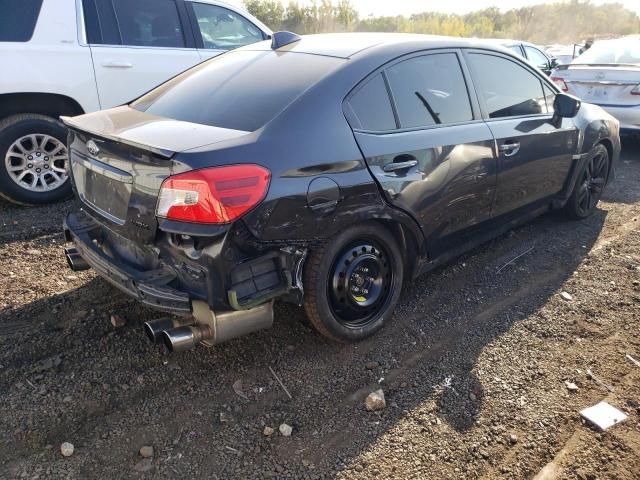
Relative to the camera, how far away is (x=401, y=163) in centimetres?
303

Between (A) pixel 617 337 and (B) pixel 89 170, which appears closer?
(B) pixel 89 170

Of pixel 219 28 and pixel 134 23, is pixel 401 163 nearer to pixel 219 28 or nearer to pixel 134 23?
Result: pixel 134 23

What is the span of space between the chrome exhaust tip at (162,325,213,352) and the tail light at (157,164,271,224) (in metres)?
0.55

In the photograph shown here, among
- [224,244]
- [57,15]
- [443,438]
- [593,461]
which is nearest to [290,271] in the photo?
[224,244]

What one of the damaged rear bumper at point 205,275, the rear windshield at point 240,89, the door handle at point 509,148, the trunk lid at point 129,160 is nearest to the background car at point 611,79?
the door handle at point 509,148

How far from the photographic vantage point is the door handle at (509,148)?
371 centimetres

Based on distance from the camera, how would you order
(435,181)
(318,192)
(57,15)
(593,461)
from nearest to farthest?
(593,461) → (318,192) → (435,181) → (57,15)

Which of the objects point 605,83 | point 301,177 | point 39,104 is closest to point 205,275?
point 301,177

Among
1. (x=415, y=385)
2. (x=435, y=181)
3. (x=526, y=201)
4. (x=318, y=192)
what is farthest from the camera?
(x=526, y=201)

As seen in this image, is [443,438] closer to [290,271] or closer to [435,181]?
[290,271]

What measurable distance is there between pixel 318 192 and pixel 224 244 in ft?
1.84

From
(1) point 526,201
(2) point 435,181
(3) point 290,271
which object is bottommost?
(1) point 526,201

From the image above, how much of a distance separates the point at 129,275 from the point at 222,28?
14.0ft

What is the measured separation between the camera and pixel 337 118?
2818 millimetres
